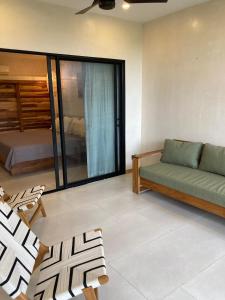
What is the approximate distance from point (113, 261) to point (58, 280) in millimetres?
775

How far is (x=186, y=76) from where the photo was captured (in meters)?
3.55

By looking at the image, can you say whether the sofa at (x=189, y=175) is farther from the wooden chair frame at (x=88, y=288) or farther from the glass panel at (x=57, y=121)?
the wooden chair frame at (x=88, y=288)

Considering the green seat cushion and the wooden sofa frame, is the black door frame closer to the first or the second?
the wooden sofa frame

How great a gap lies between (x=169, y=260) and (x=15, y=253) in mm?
1327

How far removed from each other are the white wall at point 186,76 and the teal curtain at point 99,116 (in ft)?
2.41

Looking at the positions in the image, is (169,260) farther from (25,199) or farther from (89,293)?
(25,199)

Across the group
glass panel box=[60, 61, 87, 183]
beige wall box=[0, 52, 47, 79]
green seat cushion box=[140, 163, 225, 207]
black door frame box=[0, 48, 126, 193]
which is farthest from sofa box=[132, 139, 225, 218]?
beige wall box=[0, 52, 47, 79]

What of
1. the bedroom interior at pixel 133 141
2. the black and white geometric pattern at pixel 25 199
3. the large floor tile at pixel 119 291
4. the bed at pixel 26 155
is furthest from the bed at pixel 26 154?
the large floor tile at pixel 119 291

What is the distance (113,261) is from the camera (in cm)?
209

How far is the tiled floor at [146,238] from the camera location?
5.87 ft

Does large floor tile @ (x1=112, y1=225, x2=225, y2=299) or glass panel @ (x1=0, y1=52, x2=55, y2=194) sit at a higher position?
glass panel @ (x1=0, y1=52, x2=55, y2=194)

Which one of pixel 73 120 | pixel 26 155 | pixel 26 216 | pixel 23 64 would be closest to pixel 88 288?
pixel 26 216

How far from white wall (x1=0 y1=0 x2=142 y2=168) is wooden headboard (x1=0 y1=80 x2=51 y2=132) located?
11.0ft

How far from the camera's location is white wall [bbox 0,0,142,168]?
9.55 feet
